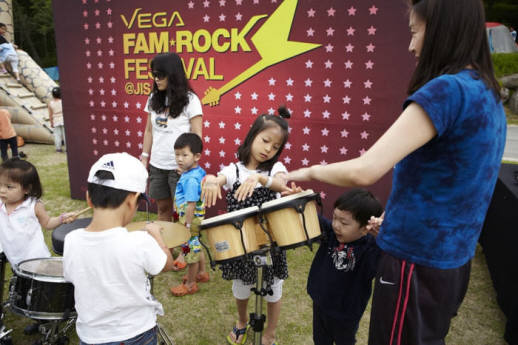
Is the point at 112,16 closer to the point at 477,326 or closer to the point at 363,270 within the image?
the point at 363,270

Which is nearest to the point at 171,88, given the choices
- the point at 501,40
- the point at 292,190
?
the point at 292,190

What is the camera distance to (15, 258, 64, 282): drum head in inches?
79.8

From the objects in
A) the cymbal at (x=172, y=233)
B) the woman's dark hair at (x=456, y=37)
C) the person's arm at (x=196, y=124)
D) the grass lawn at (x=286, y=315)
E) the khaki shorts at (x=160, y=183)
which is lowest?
the grass lawn at (x=286, y=315)

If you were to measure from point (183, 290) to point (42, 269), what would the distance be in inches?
55.3

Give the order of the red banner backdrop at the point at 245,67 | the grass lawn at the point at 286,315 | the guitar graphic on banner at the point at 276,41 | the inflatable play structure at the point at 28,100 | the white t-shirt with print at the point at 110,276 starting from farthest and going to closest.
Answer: the inflatable play structure at the point at 28,100 → the guitar graphic on banner at the point at 276,41 → the red banner backdrop at the point at 245,67 → the grass lawn at the point at 286,315 → the white t-shirt with print at the point at 110,276

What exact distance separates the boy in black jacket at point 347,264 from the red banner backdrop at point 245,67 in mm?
2018

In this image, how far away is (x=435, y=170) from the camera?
49.2 inches

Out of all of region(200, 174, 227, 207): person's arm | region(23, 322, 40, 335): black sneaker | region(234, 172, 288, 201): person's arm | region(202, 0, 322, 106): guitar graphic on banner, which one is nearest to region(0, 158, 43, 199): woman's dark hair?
region(23, 322, 40, 335): black sneaker

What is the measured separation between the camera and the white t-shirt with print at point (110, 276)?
150 cm

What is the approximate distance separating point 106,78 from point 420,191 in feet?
16.5

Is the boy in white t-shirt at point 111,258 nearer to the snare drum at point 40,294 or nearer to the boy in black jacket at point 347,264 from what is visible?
the snare drum at point 40,294

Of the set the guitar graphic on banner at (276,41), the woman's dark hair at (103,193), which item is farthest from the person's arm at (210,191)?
the guitar graphic on banner at (276,41)

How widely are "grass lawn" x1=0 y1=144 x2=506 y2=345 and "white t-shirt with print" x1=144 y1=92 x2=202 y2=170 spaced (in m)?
1.25

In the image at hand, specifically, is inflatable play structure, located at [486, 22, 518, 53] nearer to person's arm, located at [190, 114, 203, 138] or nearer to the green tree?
person's arm, located at [190, 114, 203, 138]
